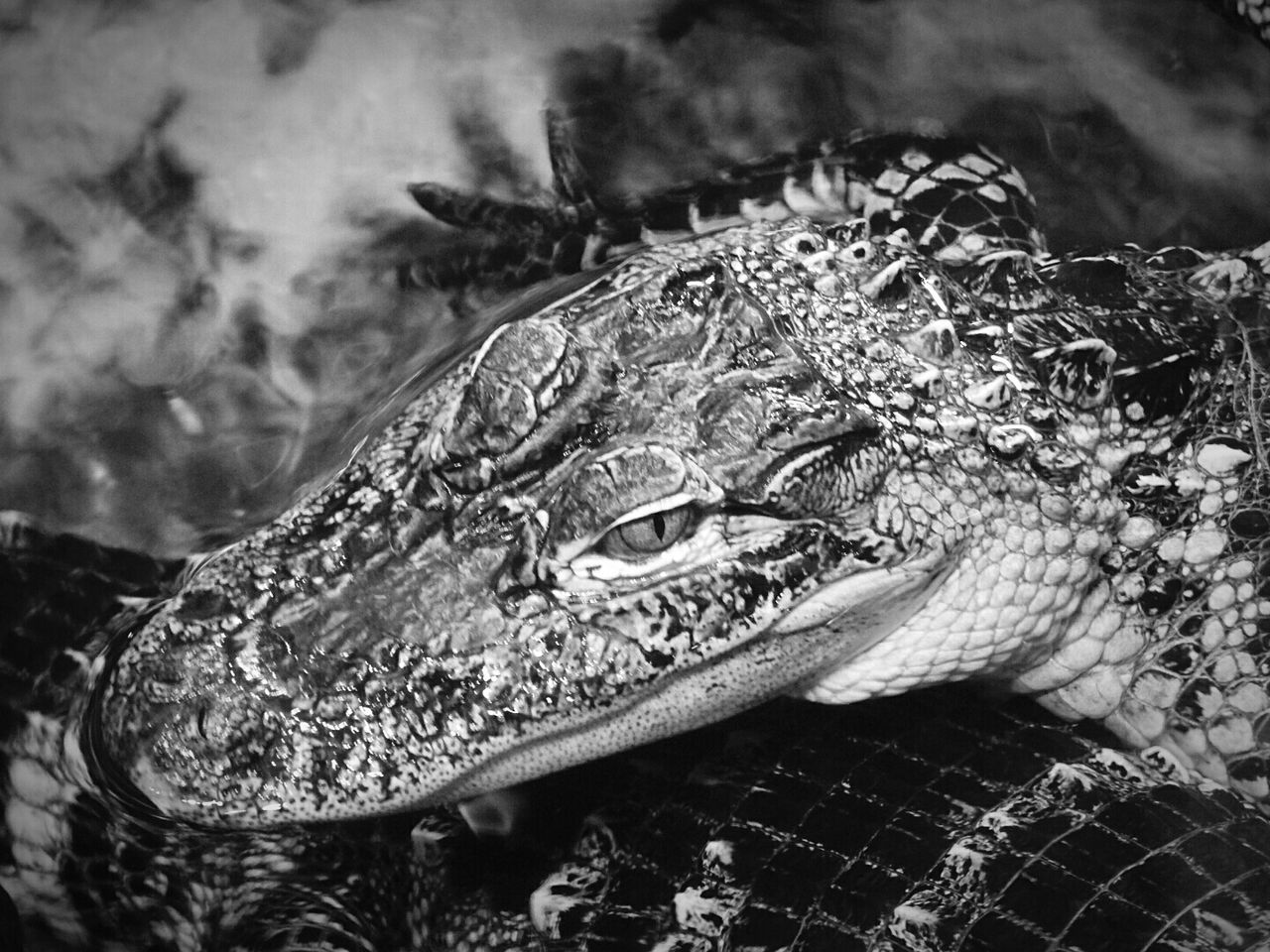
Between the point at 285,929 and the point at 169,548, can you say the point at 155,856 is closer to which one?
the point at 285,929

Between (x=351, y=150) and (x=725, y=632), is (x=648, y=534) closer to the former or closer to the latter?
(x=725, y=632)

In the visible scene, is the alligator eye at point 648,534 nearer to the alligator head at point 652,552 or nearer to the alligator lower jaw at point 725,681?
the alligator head at point 652,552

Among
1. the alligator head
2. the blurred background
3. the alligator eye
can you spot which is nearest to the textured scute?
the alligator head

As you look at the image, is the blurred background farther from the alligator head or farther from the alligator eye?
the alligator eye

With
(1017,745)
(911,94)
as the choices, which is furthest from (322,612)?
(911,94)

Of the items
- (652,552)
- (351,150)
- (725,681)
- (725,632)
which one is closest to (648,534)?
(652,552)

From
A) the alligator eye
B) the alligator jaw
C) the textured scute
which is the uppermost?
the alligator eye

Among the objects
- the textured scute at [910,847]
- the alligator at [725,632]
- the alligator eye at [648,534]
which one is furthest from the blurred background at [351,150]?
the textured scute at [910,847]
